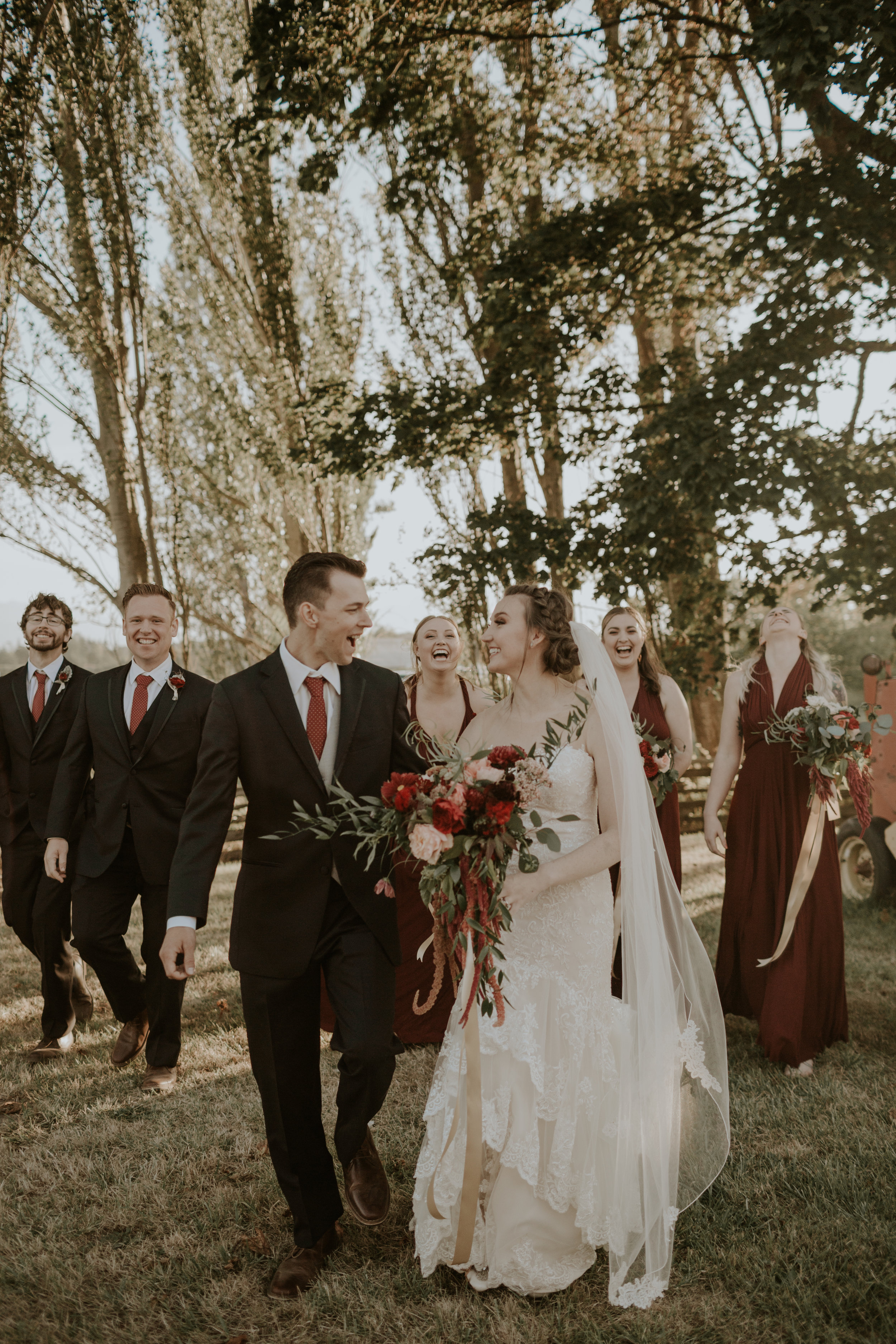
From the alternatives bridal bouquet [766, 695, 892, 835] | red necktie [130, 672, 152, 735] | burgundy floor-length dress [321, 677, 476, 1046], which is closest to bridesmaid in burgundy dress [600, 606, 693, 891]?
bridal bouquet [766, 695, 892, 835]

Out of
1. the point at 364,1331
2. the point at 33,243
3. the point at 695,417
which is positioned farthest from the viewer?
the point at 33,243

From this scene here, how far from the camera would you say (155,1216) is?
3686mm

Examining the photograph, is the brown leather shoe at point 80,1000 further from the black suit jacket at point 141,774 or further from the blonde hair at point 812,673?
the blonde hair at point 812,673

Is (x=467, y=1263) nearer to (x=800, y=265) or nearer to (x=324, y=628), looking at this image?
(x=324, y=628)

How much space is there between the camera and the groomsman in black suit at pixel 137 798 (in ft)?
16.3

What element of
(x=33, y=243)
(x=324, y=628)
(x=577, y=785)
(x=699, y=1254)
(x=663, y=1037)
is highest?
(x=33, y=243)

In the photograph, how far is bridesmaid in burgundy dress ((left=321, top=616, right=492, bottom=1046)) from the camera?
547 centimetres

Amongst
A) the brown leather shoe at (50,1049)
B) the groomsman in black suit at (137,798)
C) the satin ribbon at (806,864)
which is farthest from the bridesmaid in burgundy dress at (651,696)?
the brown leather shoe at (50,1049)

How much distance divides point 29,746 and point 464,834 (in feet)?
12.6

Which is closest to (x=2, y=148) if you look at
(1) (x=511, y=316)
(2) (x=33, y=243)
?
(2) (x=33, y=243)

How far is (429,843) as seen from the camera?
2.75 meters

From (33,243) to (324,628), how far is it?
11153 mm

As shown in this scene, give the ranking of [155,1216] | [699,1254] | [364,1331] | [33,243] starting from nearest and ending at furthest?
[364,1331], [699,1254], [155,1216], [33,243]

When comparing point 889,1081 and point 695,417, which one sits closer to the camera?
point 889,1081
